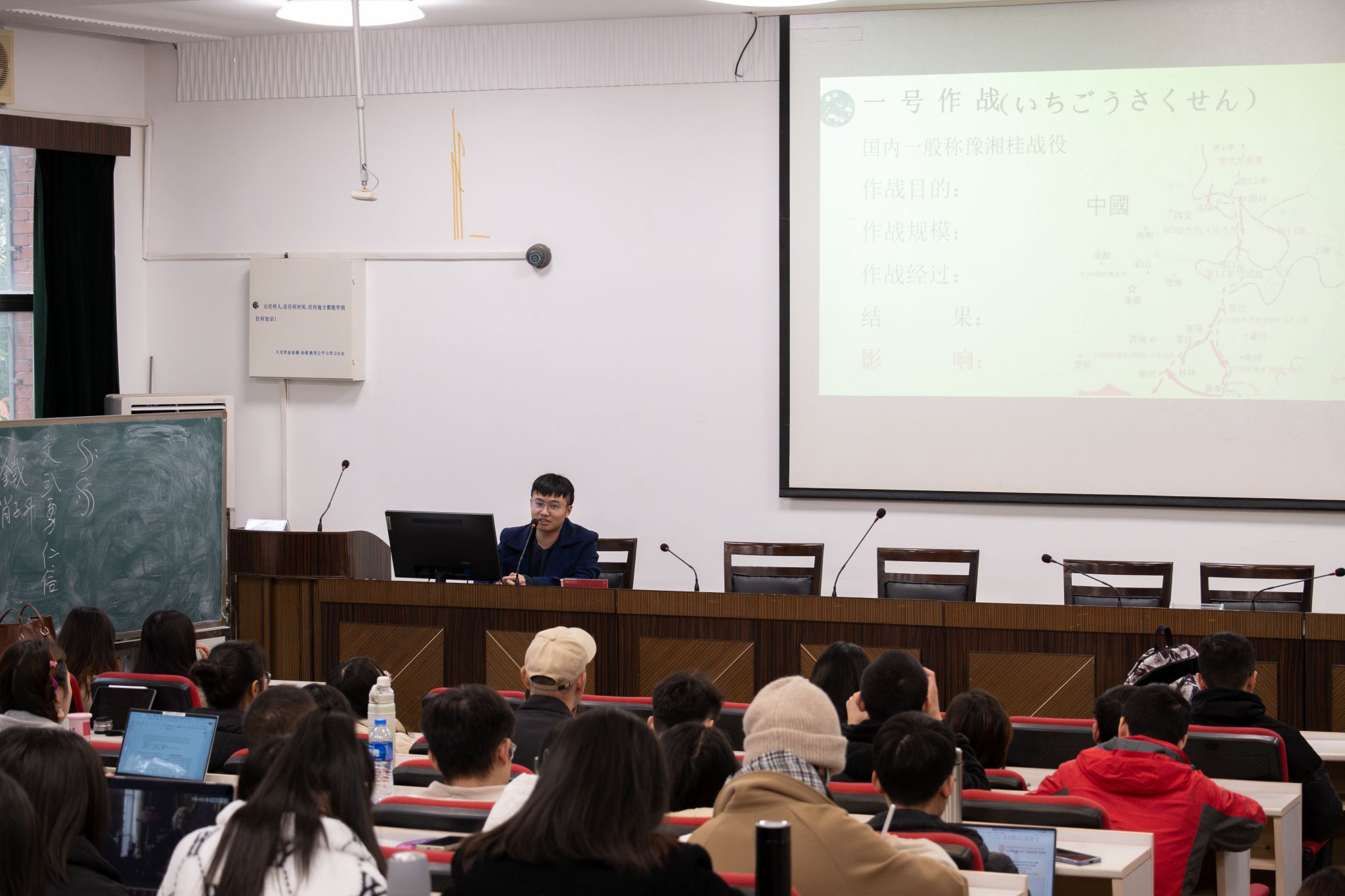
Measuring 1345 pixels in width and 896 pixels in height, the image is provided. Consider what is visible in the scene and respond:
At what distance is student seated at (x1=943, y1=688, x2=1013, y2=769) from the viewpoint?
3529 millimetres

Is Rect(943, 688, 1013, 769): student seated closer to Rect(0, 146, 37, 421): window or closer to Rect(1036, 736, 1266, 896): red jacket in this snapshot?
Rect(1036, 736, 1266, 896): red jacket

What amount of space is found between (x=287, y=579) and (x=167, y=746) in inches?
137

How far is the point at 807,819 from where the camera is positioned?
7.40 ft

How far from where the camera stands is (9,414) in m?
7.45

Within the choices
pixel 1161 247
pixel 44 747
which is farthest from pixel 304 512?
pixel 44 747

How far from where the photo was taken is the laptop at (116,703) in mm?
4105

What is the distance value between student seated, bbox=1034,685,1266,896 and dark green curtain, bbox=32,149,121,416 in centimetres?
596

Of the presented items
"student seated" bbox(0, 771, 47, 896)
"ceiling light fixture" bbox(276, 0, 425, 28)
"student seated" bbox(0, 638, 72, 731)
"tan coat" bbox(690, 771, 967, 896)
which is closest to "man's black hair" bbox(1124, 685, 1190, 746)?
"tan coat" bbox(690, 771, 967, 896)

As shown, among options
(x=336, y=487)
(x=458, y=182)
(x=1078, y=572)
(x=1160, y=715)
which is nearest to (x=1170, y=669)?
(x=1160, y=715)

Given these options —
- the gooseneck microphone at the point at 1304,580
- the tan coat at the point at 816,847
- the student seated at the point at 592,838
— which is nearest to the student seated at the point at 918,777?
the tan coat at the point at 816,847

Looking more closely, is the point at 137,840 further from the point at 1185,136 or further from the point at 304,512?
the point at 1185,136

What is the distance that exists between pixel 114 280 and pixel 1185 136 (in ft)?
18.6

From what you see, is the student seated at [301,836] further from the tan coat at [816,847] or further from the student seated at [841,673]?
the student seated at [841,673]

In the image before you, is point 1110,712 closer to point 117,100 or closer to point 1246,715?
point 1246,715
